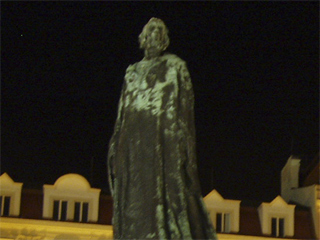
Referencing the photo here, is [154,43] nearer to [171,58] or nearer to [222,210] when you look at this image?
[171,58]

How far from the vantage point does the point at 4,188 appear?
27812 millimetres

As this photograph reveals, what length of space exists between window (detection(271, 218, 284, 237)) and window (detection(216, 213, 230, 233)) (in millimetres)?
1588

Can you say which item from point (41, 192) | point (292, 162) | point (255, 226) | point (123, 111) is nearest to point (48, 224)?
point (41, 192)

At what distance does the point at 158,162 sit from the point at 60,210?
20.5m

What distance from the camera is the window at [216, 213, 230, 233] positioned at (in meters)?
28.4

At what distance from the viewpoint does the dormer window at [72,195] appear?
27816 millimetres

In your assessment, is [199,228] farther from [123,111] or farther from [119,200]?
[123,111]

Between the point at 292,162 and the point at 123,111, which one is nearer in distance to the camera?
the point at 123,111

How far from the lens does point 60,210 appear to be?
91.3 feet

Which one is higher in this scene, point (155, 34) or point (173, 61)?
point (155, 34)

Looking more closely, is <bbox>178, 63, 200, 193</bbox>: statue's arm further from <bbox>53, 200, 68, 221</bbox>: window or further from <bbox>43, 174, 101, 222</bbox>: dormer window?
<bbox>53, 200, 68, 221</bbox>: window

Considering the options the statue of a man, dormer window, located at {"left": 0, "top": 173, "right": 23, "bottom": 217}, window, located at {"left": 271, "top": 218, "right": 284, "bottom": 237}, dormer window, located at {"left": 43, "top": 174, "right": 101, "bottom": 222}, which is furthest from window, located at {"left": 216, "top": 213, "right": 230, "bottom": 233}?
the statue of a man

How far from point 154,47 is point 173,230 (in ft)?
5.93

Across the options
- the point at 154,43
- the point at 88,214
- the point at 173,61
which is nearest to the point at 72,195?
the point at 88,214
